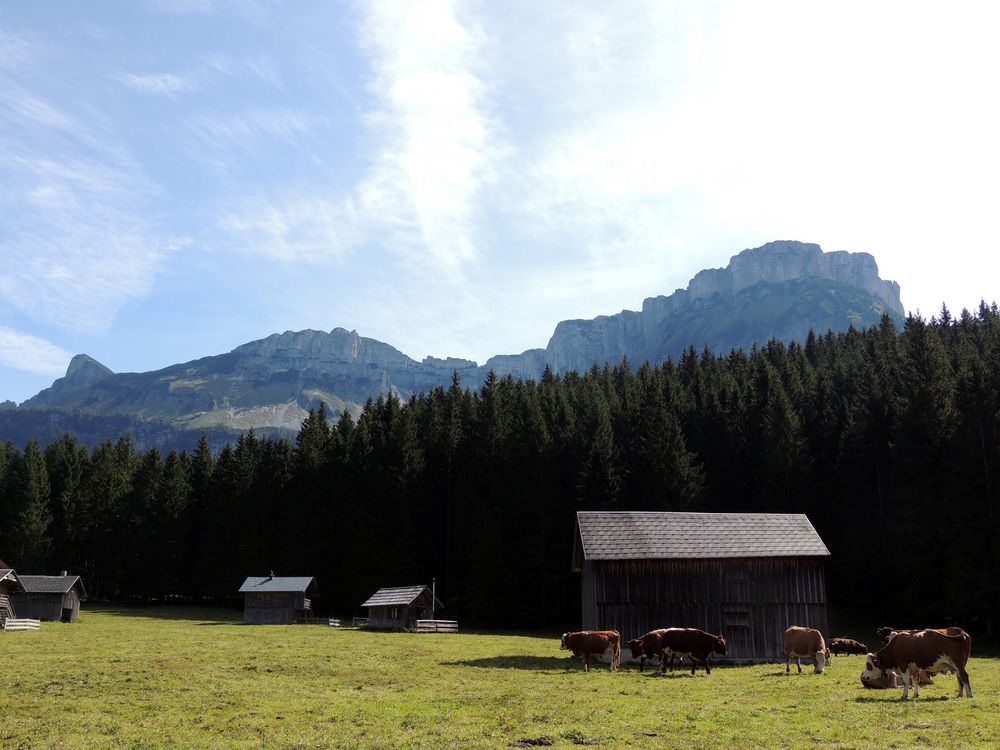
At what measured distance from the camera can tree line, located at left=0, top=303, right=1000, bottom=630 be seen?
5744cm

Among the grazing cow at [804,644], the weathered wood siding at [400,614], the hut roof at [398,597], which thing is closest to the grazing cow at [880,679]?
the grazing cow at [804,644]

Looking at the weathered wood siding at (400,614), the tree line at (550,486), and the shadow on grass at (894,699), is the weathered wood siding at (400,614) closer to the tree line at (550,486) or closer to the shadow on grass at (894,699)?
the tree line at (550,486)

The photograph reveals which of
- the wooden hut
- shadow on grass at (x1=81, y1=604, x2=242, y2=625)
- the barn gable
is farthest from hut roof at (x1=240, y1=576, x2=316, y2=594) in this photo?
the barn gable

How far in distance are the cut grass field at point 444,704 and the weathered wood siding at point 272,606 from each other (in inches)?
1498

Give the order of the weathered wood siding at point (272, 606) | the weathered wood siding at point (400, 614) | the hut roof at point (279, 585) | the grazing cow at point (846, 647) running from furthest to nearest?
A: the hut roof at point (279, 585), the weathered wood siding at point (272, 606), the weathered wood siding at point (400, 614), the grazing cow at point (846, 647)

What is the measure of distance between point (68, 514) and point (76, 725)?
309 feet

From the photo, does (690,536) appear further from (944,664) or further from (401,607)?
(401,607)

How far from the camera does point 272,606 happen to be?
7181cm

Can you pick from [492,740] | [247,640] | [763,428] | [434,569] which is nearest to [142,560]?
[434,569]

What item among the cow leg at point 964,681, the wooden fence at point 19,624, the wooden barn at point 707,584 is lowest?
the wooden fence at point 19,624

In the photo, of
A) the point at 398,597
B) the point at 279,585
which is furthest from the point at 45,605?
the point at 398,597

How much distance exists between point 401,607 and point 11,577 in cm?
3321

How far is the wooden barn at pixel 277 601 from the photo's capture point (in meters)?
71.2

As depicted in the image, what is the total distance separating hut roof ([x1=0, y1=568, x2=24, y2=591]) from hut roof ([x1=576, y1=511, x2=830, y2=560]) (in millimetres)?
51721
